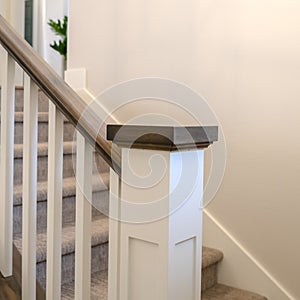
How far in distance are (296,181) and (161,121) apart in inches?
31.7

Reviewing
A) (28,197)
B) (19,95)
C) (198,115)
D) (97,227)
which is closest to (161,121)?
(198,115)

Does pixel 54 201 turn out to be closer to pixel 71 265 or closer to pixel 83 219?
pixel 83 219

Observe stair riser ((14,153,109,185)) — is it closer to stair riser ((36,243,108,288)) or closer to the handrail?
stair riser ((36,243,108,288))

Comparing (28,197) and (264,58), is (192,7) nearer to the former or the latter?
(264,58)

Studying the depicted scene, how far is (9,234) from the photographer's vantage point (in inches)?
57.0

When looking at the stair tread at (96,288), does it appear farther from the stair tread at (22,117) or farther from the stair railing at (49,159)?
the stair tread at (22,117)

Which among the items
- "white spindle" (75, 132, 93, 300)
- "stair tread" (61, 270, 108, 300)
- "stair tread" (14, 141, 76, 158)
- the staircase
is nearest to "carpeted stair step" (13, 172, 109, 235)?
the staircase

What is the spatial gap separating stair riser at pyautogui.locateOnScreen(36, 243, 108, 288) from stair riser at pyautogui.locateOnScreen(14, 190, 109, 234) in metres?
0.23

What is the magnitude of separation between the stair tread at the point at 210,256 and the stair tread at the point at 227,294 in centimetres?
13

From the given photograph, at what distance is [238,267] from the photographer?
84.4 inches

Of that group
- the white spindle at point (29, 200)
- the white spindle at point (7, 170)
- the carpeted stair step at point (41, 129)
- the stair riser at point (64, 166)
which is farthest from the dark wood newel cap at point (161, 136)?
the carpeted stair step at point (41, 129)

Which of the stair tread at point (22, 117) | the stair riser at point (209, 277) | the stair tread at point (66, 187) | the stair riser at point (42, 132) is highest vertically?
the stair tread at point (22, 117)

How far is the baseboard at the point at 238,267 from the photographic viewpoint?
2.04m

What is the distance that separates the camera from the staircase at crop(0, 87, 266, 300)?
173 centimetres
